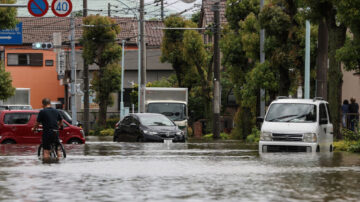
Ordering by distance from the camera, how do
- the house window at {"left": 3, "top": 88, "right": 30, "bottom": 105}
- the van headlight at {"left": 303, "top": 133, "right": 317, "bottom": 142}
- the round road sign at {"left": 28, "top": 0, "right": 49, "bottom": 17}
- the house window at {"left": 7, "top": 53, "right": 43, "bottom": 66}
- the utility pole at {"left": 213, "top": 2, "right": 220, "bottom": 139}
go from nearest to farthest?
the van headlight at {"left": 303, "top": 133, "right": 317, "bottom": 142}, the round road sign at {"left": 28, "top": 0, "right": 49, "bottom": 17}, the utility pole at {"left": 213, "top": 2, "right": 220, "bottom": 139}, the house window at {"left": 3, "top": 88, "right": 30, "bottom": 105}, the house window at {"left": 7, "top": 53, "right": 43, "bottom": 66}

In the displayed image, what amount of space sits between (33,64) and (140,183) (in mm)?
67959

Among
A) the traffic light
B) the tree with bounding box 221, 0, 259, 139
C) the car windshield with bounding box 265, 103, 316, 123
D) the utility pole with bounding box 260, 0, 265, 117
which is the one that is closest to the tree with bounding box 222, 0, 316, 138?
the tree with bounding box 221, 0, 259, 139

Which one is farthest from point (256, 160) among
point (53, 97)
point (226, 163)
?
point (53, 97)

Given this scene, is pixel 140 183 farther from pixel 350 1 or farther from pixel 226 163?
pixel 350 1

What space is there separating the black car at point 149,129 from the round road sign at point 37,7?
7.93 metres

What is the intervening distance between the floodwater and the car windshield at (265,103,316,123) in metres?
1.68

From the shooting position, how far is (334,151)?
2708 cm

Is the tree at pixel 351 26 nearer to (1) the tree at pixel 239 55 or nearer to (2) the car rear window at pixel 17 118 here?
(2) the car rear window at pixel 17 118

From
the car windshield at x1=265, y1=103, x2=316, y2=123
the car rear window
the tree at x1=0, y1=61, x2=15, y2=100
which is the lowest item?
the car rear window

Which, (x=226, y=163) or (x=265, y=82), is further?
(x=265, y=82)

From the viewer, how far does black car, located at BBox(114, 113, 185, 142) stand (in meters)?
33.1

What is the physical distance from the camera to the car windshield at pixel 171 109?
45406 mm

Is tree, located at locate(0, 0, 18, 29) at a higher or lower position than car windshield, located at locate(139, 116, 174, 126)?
higher

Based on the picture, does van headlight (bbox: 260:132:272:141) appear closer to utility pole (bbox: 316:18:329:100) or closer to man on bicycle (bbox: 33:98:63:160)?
man on bicycle (bbox: 33:98:63:160)
